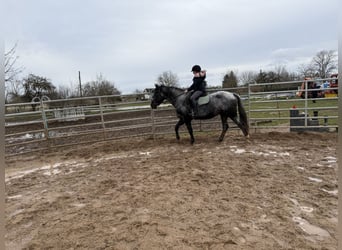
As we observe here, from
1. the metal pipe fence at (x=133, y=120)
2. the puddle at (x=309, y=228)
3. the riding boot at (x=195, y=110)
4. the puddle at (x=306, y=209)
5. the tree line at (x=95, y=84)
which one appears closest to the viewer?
the puddle at (x=309, y=228)

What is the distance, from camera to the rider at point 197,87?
16.3 ft

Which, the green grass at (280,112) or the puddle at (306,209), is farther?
the green grass at (280,112)

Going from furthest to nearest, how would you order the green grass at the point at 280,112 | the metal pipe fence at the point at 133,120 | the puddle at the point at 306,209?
the green grass at the point at 280,112 → the metal pipe fence at the point at 133,120 → the puddle at the point at 306,209

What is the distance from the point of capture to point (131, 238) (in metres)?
1.88

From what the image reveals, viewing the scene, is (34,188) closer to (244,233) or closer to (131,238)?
(131,238)

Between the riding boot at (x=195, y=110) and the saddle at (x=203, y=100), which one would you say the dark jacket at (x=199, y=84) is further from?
the riding boot at (x=195, y=110)

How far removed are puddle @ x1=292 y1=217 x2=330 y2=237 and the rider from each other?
11.0ft

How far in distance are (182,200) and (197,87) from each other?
3.15m

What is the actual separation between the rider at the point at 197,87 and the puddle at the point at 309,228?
132 inches

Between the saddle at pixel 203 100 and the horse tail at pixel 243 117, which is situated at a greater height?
the saddle at pixel 203 100

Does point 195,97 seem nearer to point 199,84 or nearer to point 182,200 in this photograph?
point 199,84

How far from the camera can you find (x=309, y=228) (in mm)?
1913

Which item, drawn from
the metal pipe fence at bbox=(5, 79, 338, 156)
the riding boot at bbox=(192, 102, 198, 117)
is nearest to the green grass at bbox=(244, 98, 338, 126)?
the metal pipe fence at bbox=(5, 79, 338, 156)

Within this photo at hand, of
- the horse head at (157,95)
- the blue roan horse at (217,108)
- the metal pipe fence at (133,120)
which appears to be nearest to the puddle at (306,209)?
the metal pipe fence at (133,120)
